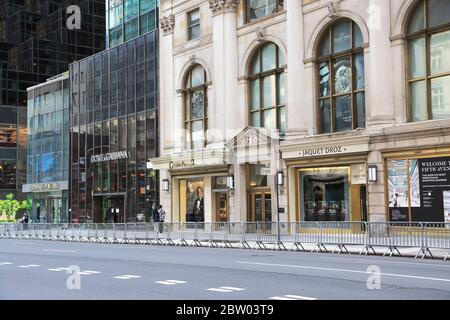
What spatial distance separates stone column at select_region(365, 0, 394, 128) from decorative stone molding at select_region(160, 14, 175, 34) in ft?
50.4

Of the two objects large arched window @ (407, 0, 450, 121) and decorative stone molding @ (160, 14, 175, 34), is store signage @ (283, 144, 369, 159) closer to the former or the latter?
large arched window @ (407, 0, 450, 121)

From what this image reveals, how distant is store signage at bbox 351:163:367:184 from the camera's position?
94.0 ft

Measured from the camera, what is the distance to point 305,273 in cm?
1487

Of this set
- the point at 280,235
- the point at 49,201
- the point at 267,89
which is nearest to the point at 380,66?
the point at 267,89

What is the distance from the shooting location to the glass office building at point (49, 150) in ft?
184

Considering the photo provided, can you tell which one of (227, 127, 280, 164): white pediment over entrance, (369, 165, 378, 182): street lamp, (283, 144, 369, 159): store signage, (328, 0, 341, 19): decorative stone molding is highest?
(328, 0, 341, 19): decorative stone molding

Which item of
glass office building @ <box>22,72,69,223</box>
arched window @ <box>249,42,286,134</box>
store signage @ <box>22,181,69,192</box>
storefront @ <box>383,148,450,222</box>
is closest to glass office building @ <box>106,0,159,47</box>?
glass office building @ <box>22,72,69,223</box>

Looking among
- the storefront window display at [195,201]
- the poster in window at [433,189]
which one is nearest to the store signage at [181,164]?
the storefront window display at [195,201]

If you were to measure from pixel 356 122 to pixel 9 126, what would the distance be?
171 feet

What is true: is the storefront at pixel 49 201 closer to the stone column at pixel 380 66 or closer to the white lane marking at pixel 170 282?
the stone column at pixel 380 66

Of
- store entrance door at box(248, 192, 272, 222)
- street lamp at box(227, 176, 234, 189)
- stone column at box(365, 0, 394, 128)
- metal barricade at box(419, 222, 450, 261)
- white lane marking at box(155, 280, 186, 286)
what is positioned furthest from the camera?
street lamp at box(227, 176, 234, 189)

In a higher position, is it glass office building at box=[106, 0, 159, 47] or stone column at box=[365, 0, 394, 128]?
glass office building at box=[106, 0, 159, 47]

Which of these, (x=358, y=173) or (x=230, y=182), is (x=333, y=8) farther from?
(x=230, y=182)
